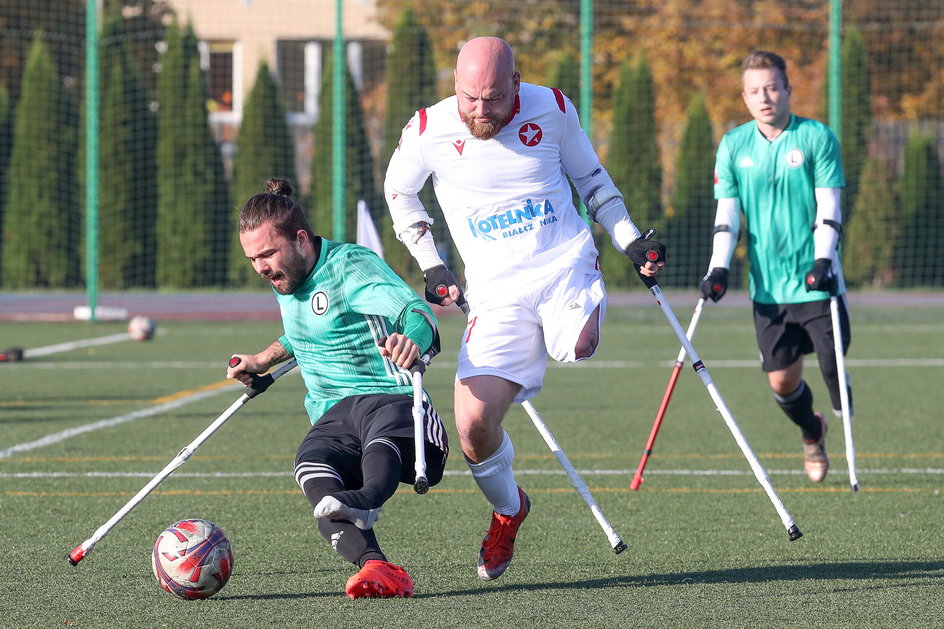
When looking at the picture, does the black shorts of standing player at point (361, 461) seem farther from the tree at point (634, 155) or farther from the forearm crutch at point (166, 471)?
the tree at point (634, 155)

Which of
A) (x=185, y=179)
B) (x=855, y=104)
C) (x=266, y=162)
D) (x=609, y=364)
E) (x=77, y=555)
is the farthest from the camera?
(x=266, y=162)

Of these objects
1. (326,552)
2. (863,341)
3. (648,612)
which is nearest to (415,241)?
(326,552)

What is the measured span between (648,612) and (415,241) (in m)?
1.80

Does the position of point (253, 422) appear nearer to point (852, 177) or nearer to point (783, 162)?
point (783, 162)

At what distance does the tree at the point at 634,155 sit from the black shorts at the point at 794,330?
14260 millimetres

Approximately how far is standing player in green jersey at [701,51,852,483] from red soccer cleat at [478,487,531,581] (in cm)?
244

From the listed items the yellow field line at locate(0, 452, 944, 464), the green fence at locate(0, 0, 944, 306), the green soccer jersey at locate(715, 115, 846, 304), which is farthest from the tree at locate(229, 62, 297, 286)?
the green soccer jersey at locate(715, 115, 846, 304)

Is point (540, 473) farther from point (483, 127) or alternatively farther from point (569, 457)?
point (483, 127)

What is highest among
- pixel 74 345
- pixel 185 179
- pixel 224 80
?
pixel 224 80

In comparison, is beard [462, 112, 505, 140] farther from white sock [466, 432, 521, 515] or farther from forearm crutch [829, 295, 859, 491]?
forearm crutch [829, 295, 859, 491]

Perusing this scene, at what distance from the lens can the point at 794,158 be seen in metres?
7.35

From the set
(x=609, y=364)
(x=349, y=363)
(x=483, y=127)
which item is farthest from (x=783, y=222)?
(x=609, y=364)

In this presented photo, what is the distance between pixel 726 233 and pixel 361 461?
2998 mm

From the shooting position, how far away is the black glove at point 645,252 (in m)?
5.25
